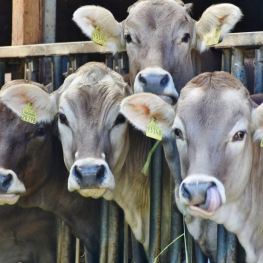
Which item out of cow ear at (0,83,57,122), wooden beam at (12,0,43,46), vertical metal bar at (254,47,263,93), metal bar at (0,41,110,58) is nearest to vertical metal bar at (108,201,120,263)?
cow ear at (0,83,57,122)

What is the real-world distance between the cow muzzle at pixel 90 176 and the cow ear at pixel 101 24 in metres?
1.61

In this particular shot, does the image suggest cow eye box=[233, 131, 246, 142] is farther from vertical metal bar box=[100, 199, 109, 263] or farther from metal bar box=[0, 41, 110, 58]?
metal bar box=[0, 41, 110, 58]

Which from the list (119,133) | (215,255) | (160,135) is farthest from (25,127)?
(215,255)

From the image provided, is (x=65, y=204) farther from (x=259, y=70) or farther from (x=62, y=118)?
(x=259, y=70)

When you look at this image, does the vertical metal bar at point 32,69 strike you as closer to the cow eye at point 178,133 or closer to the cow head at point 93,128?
the cow head at point 93,128

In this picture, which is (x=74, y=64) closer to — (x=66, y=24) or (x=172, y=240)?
(x=172, y=240)

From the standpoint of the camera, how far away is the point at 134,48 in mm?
6594

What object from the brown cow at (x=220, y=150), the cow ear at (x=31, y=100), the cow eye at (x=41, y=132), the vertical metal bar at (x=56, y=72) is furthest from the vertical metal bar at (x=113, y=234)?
→ the vertical metal bar at (x=56, y=72)

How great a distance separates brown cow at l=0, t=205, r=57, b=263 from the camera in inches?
293

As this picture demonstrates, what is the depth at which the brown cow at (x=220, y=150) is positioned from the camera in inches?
197

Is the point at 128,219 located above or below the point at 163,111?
below

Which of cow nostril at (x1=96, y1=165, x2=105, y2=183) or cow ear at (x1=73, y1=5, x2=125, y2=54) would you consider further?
cow ear at (x1=73, y1=5, x2=125, y2=54)

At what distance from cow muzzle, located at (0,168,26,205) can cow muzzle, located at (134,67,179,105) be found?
1134mm

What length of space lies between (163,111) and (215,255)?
116 cm
